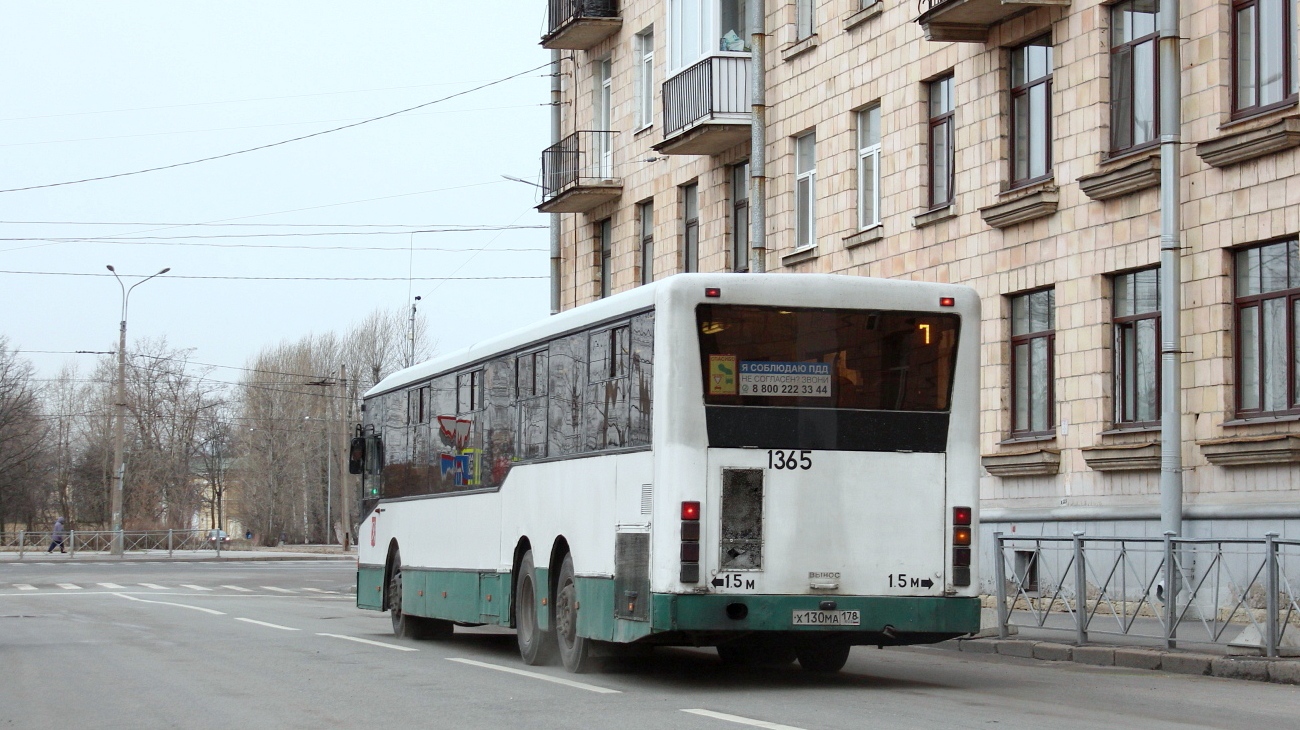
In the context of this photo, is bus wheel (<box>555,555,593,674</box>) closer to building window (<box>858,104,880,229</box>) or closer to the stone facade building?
the stone facade building

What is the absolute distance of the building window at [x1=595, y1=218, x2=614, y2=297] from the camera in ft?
121

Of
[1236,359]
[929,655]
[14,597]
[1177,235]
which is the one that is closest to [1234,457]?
[1236,359]

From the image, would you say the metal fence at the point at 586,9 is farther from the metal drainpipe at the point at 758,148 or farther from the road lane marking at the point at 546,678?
the road lane marking at the point at 546,678

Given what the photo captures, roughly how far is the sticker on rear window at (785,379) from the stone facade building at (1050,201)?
211 cm

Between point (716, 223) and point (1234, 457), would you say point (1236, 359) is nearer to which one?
point (1234, 457)

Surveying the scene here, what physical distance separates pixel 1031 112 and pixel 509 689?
516 inches

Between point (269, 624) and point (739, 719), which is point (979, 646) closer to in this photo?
point (739, 719)

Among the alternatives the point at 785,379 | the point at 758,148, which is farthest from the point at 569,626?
the point at 758,148

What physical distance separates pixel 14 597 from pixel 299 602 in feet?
17.9

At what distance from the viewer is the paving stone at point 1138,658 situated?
15062mm

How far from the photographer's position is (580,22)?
35469mm

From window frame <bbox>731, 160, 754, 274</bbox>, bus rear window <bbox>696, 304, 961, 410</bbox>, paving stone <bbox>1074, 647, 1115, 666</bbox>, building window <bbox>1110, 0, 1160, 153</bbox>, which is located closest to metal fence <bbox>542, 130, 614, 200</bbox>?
window frame <bbox>731, 160, 754, 274</bbox>

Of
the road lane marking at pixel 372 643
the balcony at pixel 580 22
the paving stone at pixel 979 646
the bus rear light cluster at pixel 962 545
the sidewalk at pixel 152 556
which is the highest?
the balcony at pixel 580 22

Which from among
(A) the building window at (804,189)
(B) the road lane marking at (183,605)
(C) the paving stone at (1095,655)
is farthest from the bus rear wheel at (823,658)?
(A) the building window at (804,189)
